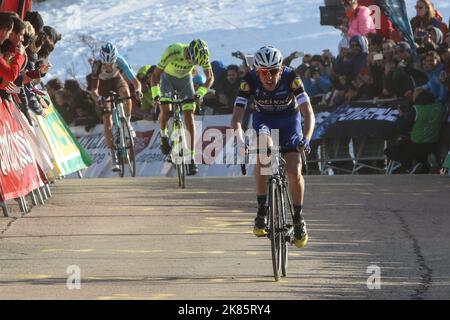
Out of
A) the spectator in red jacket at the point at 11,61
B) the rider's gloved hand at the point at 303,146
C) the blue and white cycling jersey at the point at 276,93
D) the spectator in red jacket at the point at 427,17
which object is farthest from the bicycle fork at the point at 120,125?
the rider's gloved hand at the point at 303,146

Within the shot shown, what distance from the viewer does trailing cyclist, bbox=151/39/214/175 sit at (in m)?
20.2

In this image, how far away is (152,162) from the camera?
2548 centimetres

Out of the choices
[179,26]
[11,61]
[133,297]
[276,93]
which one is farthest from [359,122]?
[179,26]

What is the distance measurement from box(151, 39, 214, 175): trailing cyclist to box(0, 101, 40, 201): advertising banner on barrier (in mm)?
3683

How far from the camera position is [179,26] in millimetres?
42812

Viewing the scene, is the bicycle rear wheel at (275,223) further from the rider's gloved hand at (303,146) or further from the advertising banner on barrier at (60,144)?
the advertising banner on barrier at (60,144)

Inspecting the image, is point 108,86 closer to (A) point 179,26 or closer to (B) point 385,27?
(B) point 385,27

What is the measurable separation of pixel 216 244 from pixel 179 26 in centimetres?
2934

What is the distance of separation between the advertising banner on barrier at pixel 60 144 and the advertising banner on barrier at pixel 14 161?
6.20ft

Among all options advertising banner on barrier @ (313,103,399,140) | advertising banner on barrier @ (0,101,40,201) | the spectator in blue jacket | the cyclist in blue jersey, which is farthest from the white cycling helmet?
the spectator in blue jacket

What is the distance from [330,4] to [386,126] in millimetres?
4137

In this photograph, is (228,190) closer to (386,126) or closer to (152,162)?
(386,126)

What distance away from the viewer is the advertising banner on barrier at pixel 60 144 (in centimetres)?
1906
